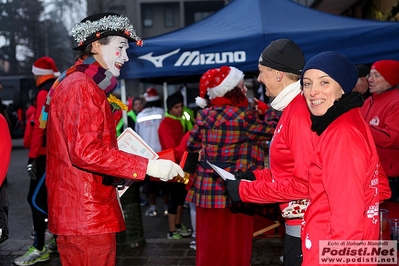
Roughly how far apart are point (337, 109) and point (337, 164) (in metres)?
0.29

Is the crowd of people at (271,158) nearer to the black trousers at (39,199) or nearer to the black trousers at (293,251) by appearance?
the black trousers at (293,251)

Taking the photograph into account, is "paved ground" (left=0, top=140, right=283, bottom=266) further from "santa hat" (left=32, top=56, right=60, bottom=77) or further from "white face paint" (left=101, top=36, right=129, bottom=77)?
"white face paint" (left=101, top=36, right=129, bottom=77)

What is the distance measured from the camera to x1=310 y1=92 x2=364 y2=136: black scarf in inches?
94.9

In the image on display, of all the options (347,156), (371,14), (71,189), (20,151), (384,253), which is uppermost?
(371,14)

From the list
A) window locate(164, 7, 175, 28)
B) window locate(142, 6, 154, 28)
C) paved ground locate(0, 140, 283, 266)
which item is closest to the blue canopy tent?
paved ground locate(0, 140, 283, 266)

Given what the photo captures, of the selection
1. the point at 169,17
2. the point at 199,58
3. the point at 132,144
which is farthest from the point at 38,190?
the point at 169,17

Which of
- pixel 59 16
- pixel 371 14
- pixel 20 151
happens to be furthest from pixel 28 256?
pixel 59 16

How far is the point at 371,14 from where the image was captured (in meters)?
11.3

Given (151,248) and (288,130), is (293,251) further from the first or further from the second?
(151,248)

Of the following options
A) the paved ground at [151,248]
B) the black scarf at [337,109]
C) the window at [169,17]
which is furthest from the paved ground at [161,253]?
the window at [169,17]

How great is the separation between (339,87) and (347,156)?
405 mm

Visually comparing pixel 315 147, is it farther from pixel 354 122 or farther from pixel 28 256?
pixel 28 256

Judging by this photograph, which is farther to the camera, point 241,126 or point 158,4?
point 158,4

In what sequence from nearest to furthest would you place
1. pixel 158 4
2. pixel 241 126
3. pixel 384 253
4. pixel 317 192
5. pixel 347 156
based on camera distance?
pixel 347 156 → pixel 317 192 → pixel 384 253 → pixel 241 126 → pixel 158 4
